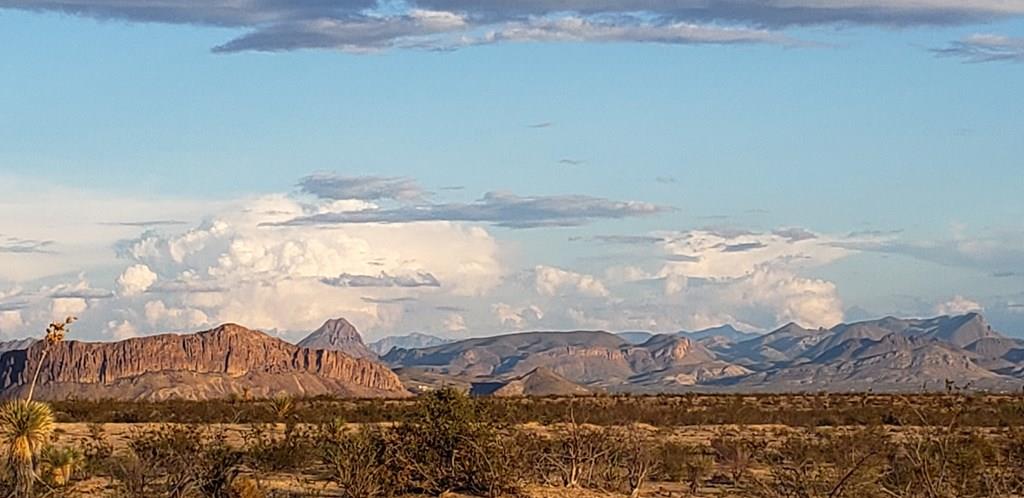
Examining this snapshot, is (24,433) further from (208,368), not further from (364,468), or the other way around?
(208,368)

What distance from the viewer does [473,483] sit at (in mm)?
25906

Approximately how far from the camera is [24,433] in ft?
69.8

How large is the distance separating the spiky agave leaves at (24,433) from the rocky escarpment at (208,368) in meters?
117

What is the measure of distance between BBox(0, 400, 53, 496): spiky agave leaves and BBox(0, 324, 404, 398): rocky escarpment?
117 metres

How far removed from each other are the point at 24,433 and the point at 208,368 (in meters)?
152

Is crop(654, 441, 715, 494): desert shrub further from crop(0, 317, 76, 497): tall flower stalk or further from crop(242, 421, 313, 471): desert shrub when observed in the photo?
crop(0, 317, 76, 497): tall flower stalk

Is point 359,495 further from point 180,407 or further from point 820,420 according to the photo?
point 180,407

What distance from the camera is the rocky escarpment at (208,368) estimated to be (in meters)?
148

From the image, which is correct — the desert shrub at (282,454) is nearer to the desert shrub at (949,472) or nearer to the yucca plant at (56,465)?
the yucca plant at (56,465)

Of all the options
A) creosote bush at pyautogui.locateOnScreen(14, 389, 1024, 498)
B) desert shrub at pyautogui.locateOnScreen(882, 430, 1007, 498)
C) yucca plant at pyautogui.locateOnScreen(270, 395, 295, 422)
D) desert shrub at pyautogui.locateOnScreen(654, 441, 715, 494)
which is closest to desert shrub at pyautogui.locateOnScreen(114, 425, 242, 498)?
creosote bush at pyautogui.locateOnScreen(14, 389, 1024, 498)

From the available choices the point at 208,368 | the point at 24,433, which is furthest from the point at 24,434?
the point at 208,368

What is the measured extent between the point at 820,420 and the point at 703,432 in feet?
23.1

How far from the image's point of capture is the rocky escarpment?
14812 cm

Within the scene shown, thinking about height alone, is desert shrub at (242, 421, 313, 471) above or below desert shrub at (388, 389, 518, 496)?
below
